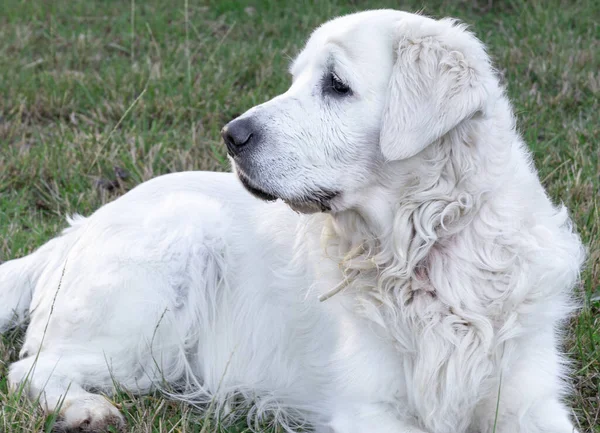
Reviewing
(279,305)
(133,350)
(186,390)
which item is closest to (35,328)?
(133,350)

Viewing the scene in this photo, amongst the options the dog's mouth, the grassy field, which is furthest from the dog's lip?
the grassy field

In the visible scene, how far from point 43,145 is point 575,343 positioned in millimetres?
3324

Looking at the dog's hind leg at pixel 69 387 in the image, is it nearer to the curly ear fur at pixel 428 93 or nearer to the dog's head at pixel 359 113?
the dog's head at pixel 359 113

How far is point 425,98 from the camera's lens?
2807 millimetres

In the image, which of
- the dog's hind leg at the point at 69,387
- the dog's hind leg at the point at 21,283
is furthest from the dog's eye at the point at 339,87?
the dog's hind leg at the point at 21,283

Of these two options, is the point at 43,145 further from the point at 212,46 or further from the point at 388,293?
the point at 388,293

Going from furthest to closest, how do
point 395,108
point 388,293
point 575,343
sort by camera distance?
point 575,343 < point 388,293 < point 395,108

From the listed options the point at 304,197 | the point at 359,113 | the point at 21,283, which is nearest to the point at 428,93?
the point at 359,113

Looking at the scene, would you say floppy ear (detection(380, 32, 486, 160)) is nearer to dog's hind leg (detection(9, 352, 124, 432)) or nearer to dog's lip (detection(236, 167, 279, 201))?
dog's lip (detection(236, 167, 279, 201))

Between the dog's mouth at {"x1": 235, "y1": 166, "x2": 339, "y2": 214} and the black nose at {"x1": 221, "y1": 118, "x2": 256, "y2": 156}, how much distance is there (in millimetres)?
90

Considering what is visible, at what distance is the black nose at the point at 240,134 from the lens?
283 centimetres

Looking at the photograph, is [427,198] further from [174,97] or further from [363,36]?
[174,97]

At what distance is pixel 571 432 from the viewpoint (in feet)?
9.39

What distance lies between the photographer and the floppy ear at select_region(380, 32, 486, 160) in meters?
2.75
